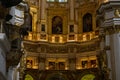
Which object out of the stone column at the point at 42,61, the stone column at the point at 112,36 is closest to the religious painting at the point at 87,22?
the stone column at the point at 42,61

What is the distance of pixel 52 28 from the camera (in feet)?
147

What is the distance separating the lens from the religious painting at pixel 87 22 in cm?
4332

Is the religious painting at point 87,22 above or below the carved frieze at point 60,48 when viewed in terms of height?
above

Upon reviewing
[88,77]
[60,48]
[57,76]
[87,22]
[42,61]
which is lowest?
[88,77]

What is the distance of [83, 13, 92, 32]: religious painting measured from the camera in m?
43.3

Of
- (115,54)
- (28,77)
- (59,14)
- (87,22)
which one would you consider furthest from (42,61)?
(115,54)

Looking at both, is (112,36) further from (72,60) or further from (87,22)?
(87,22)

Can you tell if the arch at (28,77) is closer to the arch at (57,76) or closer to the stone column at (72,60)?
→ the arch at (57,76)

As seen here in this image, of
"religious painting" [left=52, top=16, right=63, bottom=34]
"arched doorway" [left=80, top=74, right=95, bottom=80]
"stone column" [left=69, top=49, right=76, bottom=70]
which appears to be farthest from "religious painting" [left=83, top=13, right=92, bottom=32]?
"arched doorway" [left=80, top=74, right=95, bottom=80]

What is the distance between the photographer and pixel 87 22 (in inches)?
1727

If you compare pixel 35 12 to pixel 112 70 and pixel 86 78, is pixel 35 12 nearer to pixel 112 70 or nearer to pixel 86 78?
pixel 86 78

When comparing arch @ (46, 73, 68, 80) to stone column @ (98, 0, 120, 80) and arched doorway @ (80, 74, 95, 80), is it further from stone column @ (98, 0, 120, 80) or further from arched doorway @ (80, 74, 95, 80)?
stone column @ (98, 0, 120, 80)

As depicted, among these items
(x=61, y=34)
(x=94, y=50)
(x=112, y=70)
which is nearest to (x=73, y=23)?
(x=61, y=34)

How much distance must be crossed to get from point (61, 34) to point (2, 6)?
80.9 feet
